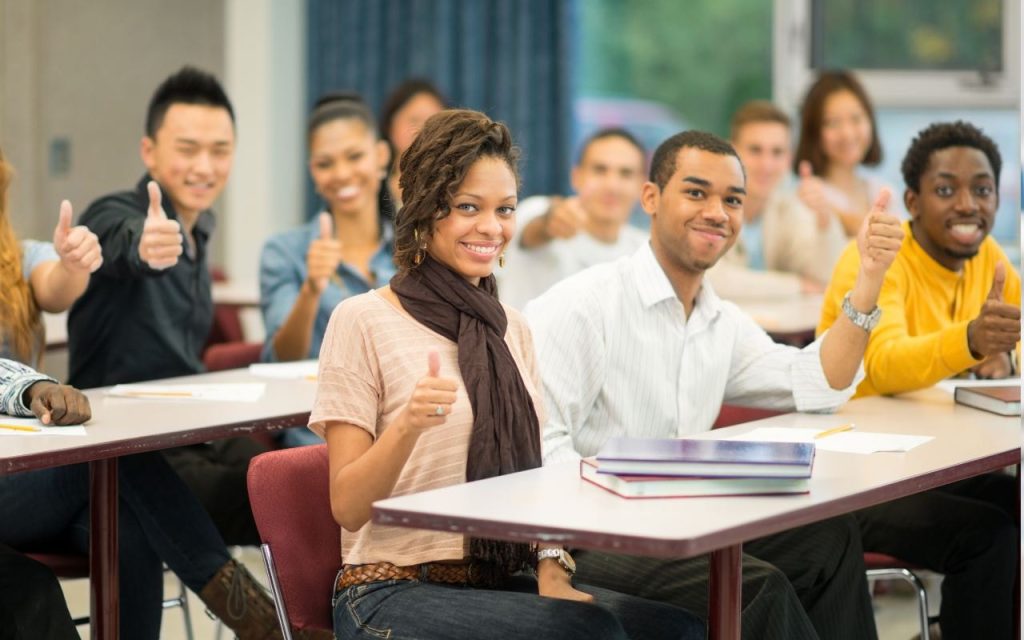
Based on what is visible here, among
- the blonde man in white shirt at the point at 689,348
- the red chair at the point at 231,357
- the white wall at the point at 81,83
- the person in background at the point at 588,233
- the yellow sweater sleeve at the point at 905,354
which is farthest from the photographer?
the white wall at the point at 81,83

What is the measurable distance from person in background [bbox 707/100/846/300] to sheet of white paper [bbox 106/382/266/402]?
2.61 metres

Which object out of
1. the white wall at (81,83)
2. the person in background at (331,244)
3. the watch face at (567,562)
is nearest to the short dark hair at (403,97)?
the person in background at (331,244)

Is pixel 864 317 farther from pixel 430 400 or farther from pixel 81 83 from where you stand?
pixel 81 83

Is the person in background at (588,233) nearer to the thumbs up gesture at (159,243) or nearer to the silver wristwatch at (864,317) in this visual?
the thumbs up gesture at (159,243)

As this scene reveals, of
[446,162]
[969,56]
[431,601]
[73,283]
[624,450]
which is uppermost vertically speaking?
[969,56]

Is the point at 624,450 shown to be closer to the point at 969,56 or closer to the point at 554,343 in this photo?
the point at 554,343

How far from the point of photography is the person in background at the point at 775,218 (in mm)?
5434

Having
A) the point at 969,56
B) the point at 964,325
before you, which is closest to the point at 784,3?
the point at 969,56

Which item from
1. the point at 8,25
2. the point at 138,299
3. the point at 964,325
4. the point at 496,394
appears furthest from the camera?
the point at 8,25

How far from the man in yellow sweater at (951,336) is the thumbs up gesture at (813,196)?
179 cm

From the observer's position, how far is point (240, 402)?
2.96 m

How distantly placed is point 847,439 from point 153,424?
1.28m

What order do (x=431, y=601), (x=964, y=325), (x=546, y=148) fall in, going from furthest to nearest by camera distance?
(x=546, y=148) < (x=964, y=325) < (x=431, y=601)

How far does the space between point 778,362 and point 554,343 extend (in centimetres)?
53
